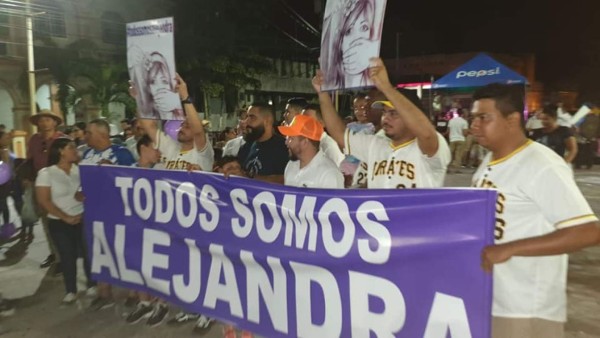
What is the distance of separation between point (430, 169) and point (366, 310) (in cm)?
100

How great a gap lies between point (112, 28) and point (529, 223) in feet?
84.6

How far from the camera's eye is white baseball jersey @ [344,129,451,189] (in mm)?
3338

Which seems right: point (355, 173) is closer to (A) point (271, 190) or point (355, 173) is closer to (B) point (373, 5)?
(A) point (271, 190)

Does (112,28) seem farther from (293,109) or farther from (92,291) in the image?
(92,291)

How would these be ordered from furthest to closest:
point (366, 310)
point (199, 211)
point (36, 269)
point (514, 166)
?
point (36, 269), point (199, 211), point (366, 310), point (514, 166)

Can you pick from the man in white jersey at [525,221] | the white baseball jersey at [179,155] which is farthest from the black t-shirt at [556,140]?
the man in white jersey at [525,221]

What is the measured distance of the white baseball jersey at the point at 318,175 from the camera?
369 centimetres

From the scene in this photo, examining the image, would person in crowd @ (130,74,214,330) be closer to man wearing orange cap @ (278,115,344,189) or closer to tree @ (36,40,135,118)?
man wearing orange cap @ (278,115,344,189)

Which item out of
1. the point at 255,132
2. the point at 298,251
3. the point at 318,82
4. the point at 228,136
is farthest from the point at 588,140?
the point at 298,251

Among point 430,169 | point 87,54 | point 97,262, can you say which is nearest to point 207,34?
point 87,54

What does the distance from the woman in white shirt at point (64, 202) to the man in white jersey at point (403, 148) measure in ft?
10.00

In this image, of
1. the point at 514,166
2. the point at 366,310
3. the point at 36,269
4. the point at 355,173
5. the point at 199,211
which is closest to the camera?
the point at 514,166

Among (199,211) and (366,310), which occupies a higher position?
(199,211)

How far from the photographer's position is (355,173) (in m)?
5.12
